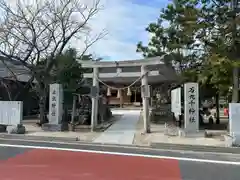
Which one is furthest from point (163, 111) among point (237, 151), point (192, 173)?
point (192, 173)

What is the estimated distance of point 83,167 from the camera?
336 inches

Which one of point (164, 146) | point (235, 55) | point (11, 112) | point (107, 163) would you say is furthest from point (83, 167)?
point (235, 55)

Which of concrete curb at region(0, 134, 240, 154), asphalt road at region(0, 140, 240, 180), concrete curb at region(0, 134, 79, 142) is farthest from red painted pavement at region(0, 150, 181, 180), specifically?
concrete curb at region(0, 134, 79, 142)

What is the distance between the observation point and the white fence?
15.5m

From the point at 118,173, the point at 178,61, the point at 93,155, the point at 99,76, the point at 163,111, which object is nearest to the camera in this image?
the point at 118,173

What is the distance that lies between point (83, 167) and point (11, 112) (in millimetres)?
8335

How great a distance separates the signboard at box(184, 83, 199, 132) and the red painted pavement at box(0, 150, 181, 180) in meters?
4.65

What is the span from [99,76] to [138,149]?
6942 millimetres

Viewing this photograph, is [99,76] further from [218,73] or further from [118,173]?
[118,173]

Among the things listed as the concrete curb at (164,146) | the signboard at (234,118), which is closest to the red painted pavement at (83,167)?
the concrete curb at (164,146)

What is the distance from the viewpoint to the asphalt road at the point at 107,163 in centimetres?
762

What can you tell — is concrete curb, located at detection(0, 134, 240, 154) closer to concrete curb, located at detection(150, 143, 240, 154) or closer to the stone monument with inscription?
concrete curb, located at detection(150, 143, 240, 154)

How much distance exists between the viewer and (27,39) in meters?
18.6

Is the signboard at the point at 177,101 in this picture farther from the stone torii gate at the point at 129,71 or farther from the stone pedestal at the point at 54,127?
the stone pedestal at the point at 54,127
